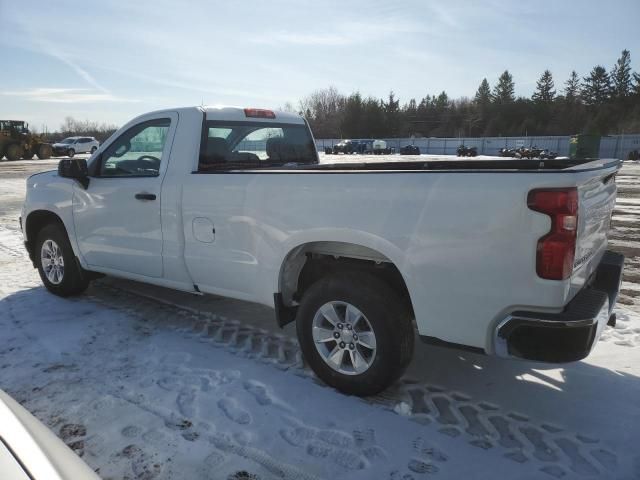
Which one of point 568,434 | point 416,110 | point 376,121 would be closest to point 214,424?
point 568,434

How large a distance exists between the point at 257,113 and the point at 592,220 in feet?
10.1

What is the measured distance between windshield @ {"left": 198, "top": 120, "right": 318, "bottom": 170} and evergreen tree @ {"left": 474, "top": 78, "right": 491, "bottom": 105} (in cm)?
10789

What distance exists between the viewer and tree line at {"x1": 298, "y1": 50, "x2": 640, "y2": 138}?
81.8 m

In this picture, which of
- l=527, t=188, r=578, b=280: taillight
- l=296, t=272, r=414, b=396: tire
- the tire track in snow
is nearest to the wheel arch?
the tire track in snow

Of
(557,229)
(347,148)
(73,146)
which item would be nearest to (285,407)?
(557,229)

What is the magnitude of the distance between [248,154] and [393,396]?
8.22 feet

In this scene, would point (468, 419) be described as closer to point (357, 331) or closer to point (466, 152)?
point (357, 331)

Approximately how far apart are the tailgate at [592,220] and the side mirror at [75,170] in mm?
4169

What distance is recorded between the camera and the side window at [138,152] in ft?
13.7

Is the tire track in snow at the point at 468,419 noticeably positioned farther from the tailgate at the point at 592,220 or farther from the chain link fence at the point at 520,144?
the chain link fence at the point at 520,144

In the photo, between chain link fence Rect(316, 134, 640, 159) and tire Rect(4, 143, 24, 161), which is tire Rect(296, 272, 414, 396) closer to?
chain link fence Rect(316, 134, 640, 159)

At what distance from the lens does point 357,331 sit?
310cm

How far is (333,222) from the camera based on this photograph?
117 inches

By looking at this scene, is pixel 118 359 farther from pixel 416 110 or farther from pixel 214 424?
pixel 416 110
